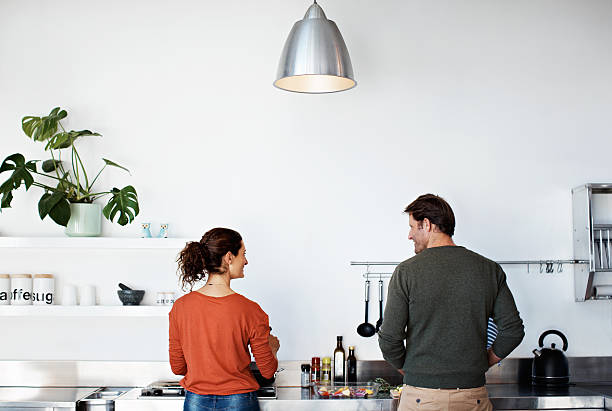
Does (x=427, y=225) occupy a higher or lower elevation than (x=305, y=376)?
higher

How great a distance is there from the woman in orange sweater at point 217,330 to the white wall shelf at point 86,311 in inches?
25.4

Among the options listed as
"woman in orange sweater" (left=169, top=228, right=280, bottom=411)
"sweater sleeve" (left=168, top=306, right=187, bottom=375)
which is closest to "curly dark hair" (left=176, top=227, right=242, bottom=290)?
"woman in orange sweater" (left=169, top=228, right=280, bottom=411)

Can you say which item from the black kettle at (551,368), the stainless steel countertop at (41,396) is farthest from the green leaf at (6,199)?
the black kettle at (551,368)

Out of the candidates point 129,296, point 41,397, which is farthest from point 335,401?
point 41,397

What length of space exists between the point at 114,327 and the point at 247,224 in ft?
2.71

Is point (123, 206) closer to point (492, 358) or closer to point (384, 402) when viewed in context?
point (384, 402)

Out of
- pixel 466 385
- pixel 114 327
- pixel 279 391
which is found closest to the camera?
pixel 466 385

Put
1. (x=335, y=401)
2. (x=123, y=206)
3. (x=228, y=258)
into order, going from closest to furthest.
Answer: (x=228, y=258) → (x=335, y=401) → (x=123, y=206)

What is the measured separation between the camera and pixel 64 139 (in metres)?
3.24

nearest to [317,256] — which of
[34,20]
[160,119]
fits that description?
[160,119]

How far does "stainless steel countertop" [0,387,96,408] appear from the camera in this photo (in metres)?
2.88

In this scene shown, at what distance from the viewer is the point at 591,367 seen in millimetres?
3451

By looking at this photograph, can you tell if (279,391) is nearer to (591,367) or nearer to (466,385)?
(466,385)

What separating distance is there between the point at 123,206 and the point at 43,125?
1.87ft
